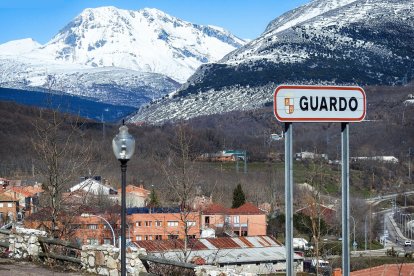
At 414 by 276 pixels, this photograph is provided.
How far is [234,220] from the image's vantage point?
56562 mm

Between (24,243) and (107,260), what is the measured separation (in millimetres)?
2420

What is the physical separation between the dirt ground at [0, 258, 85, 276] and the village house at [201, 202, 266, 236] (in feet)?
135

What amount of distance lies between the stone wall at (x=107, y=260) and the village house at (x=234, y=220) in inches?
1653

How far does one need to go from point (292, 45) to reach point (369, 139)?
80.6 metres

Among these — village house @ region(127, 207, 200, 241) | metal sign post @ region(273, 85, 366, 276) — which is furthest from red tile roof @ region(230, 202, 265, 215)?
metal sign post @ region(273, 85, 366, 276)

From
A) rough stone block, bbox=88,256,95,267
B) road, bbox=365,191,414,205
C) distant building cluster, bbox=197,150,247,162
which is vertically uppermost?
distant building cluster, bbox=197,150,247,162

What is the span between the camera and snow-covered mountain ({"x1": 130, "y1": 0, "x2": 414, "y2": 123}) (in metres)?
170

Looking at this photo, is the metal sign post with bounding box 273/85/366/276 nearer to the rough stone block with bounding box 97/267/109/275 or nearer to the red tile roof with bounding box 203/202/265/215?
the rough stone block with bounding box 97/267/109/275

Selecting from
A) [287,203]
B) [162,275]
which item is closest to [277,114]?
[287,203]

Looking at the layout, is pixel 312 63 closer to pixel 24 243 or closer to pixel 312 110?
pixel 24 243

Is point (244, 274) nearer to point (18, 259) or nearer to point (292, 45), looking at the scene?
point (18, 259)

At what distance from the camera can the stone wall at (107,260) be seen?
11.9 metres

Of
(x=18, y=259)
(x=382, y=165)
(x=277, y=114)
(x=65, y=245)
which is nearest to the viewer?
(x=277, y=114)

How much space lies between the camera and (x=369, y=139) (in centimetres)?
10981
